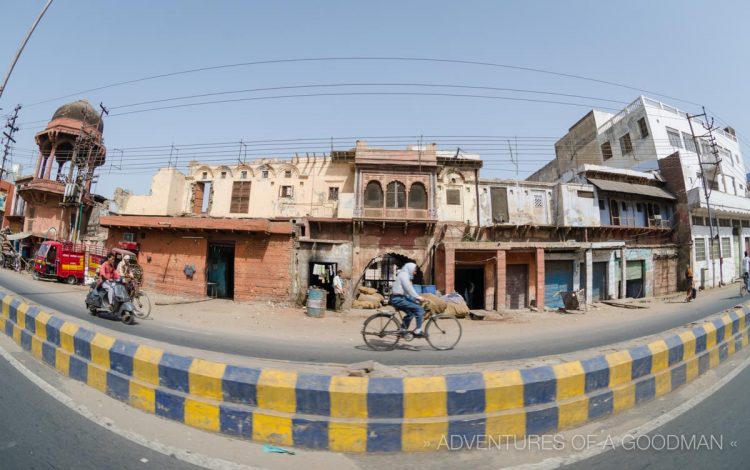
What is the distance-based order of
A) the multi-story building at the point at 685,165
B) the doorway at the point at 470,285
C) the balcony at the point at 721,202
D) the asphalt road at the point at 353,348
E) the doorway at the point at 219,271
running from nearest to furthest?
the asphalt road at the point at 353,348, the doorway at the point at 219,271, the doorway at the point at 470,285, the balcony at the point at 721,202, the multi-story building at the point at 685,165

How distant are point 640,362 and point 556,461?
218cm

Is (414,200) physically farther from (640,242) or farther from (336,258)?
(640,242)

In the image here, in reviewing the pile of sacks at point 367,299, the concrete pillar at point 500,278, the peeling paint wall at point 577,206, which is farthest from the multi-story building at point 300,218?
the peeling paint wall at point 577,206

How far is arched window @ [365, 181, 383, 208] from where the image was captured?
19.4 meters

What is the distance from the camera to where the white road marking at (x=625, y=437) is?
2.60 metres

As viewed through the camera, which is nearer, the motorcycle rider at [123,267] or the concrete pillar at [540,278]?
the motorcycle rider at [123,267]

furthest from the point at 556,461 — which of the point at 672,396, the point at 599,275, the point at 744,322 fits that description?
the point at 599,275

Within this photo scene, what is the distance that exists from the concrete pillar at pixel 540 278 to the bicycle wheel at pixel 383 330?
14065 millimetres

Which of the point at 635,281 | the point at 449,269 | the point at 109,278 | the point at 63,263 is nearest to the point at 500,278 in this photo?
the point at 449,269

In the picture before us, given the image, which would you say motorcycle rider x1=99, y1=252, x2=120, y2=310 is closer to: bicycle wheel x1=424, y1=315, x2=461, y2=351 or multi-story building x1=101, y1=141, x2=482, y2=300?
multi-story building x1=101, y1=141, x2=482, y2=300

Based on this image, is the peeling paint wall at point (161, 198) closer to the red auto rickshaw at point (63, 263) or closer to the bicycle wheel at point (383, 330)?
the red auto rickshaw at point (63, 263)

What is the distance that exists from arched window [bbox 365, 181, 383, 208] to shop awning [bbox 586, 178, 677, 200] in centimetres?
1567

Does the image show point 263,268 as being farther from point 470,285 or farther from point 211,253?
point 470,285

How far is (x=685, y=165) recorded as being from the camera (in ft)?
82.1
